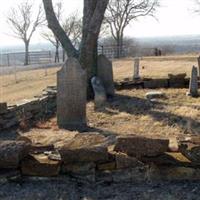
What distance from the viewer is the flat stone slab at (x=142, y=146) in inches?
211

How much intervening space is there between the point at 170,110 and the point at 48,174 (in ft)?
18.8

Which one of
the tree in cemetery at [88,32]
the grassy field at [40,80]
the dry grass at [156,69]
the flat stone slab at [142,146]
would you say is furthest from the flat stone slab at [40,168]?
the dry grass at [156,69]

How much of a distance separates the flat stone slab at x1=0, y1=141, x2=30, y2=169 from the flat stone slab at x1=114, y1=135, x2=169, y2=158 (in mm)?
1101

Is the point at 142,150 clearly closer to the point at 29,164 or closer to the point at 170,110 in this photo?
the point at 29,164

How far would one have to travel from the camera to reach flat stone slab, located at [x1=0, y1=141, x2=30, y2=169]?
5367 mm

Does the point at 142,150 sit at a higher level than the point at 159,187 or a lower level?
higher

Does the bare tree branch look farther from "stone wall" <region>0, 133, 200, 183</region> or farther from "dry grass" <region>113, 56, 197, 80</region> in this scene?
"stone wall" <region>0, 133, 200, 183</region>

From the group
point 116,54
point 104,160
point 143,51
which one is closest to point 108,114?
point 104,160

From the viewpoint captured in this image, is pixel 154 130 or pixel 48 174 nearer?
Answer: pixel 48 174

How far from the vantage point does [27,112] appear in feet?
35.2

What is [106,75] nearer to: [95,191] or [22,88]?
[95,191]

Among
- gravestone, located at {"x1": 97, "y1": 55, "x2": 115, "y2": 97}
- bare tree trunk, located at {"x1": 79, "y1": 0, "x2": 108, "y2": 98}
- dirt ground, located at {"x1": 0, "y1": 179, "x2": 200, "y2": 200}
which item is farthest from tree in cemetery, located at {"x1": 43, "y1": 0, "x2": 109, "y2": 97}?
dirt ground, located at {"x1": 0, "y1": 179, "x2": 200, "y2": 200}

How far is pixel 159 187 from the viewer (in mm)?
5227

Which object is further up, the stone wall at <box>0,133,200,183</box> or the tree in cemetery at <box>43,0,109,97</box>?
the tree in cemetery at <box>43,0,109,97</box>
